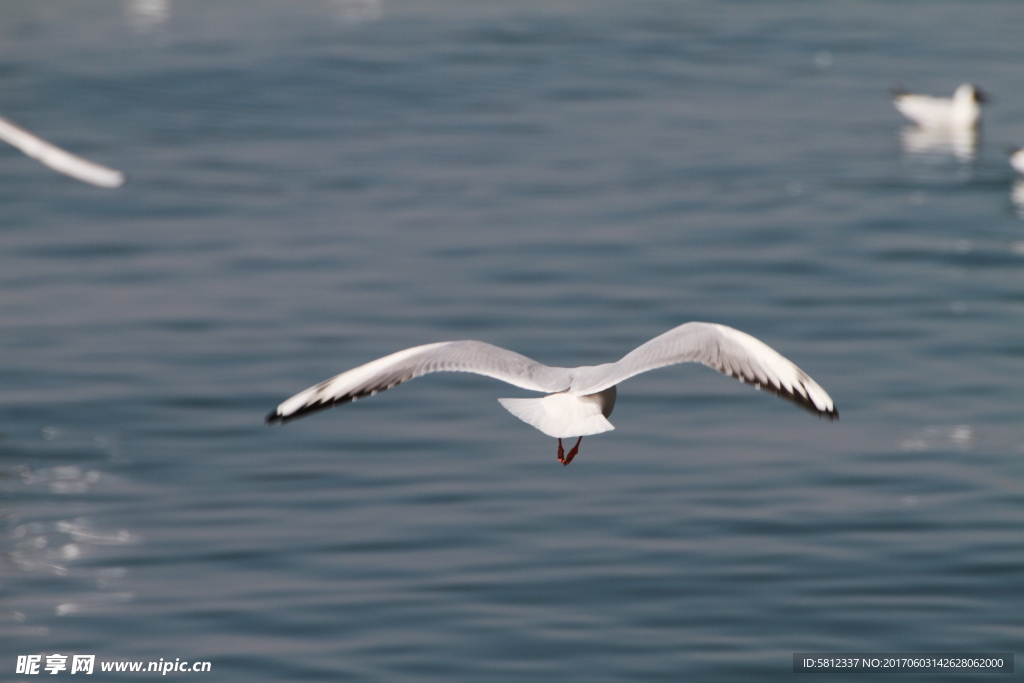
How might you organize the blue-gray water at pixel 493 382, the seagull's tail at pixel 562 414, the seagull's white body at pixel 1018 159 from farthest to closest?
the seagull's white body at pixel 1018 159 → the blue-gray water at pixel 493 382 → the seagull's tail at pixel 562 414

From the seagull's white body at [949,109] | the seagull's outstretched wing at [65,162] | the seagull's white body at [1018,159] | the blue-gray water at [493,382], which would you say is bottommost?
the blue-gray water at [493,382]

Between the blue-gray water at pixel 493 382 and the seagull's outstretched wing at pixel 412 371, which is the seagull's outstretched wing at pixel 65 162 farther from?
the blue-gray water at pixel 493 382

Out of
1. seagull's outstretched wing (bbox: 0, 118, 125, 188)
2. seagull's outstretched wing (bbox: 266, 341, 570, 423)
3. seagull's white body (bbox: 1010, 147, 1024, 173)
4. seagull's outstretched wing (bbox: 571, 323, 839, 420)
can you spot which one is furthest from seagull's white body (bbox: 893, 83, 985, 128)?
seagull's outstretched wing (bbox: 266, 341, 570, 423)

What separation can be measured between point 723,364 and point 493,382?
258 inches

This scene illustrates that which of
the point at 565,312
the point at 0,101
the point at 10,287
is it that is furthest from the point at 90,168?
the point at 0,101

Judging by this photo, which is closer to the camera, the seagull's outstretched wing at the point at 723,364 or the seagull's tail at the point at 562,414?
the seagull's tail at the point at 562,414

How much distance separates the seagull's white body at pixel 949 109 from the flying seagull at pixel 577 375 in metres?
17.9

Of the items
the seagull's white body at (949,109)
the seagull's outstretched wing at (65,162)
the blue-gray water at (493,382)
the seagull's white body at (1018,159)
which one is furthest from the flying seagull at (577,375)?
the seagull's white body at (949,109)

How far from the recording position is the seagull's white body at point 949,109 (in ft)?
79.1

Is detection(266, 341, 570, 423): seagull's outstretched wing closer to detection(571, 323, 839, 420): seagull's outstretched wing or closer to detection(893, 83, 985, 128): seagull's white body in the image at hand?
detection(571, 323, 839, 420): seagull's outstretched wing

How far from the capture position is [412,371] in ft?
24.5

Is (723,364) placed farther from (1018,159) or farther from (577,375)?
(1018,159)

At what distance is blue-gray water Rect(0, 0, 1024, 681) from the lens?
9750 mm

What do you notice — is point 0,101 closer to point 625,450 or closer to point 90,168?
point 625,450
